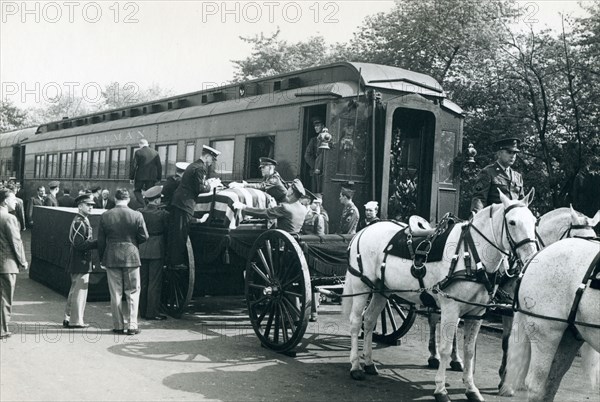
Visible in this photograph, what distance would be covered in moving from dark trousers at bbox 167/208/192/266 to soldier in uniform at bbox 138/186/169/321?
17 centimetres

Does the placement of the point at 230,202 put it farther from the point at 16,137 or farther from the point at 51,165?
the point at 16,137

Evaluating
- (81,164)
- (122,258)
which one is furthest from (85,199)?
(81,164)

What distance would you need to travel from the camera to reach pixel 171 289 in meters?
9.40

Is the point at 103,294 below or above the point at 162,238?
below

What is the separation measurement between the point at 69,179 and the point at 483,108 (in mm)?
14252

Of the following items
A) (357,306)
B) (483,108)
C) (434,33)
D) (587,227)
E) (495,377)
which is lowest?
(495,377)

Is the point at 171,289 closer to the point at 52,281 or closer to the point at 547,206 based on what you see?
the point at 52,281

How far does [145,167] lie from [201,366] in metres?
7.26

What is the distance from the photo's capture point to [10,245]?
7.69 m

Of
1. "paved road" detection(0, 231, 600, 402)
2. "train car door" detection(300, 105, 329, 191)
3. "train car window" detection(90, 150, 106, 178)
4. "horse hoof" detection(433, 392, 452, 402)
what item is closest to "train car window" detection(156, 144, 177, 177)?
"train car window" detection(90, 150, 106, 178)

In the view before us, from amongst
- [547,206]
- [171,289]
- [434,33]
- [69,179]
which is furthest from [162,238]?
[434,33]

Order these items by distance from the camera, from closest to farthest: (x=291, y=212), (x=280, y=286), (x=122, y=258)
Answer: (x=280, y=286), (x=291, y=212), (x=122, y=258)

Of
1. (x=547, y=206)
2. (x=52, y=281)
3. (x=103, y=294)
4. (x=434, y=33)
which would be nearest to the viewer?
(x=103, y=294)

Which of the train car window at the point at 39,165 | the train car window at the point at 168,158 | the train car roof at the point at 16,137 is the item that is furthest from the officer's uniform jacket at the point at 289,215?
the train car roof at the point at 16,137
